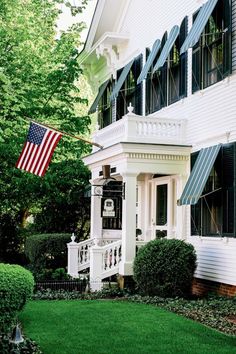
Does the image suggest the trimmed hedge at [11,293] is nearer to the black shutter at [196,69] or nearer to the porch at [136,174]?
the porch at [136,174]

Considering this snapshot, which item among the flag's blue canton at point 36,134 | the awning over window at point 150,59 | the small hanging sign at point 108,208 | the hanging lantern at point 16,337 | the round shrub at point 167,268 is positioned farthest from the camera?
→ the small hanging sign at point 108,208

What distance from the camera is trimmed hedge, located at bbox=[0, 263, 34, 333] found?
820 centimetres

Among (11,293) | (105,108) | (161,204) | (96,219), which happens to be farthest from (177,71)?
(11,293)

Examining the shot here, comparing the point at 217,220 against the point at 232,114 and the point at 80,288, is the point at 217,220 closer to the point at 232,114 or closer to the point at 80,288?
the point at 232,114

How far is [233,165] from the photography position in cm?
1469

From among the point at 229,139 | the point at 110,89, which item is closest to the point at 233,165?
the point at 229,139

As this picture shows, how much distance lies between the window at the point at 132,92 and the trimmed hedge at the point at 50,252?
196 inches

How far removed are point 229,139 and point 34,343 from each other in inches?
288

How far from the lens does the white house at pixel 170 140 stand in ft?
49.8

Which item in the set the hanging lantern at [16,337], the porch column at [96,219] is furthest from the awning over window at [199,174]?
the hanging lantern at [16,337]

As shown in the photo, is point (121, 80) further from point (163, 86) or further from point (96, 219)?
point (96, 219)

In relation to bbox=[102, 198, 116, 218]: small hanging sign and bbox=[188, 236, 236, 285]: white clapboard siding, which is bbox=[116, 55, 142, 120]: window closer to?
bbox=[102, 198, 116, 218]: small hanging sign

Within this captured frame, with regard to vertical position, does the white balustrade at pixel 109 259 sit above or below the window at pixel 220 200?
below

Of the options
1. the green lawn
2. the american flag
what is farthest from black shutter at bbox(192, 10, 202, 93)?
the green lawn
